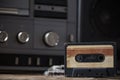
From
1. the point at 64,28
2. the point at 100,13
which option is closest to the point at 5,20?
the point at 64,28

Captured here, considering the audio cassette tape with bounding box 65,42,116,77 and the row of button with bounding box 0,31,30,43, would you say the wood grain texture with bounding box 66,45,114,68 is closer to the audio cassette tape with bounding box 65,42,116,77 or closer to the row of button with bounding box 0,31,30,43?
the audio cassette tape with bounding box 65,42,116,77

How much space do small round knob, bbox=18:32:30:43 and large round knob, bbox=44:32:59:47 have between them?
0.18 ft

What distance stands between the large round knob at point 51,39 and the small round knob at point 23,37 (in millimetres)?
54

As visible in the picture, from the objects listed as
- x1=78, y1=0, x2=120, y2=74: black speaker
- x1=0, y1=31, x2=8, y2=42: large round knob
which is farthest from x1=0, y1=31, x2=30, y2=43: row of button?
x1=78, y1=0, x2=120, y2=74: black speaker

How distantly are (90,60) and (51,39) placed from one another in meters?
0.21

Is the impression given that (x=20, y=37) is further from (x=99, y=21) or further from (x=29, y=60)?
(x=99, y=21)

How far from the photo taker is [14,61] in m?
0.86

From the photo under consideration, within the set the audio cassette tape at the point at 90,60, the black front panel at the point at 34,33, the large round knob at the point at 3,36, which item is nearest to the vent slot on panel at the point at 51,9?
the black front panel at the point at 34,33

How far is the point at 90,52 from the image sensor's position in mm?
714

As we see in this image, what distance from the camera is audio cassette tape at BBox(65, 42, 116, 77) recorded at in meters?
0.70

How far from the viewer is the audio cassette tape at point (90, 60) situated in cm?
70

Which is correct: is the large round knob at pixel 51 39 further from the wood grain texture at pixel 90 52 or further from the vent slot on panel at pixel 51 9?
the wood grain texture at pixel 90 52

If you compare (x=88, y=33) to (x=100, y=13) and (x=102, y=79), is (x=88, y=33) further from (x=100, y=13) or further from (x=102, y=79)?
(x=102, y=79)

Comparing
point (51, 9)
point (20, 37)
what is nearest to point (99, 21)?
point (51, 9)
